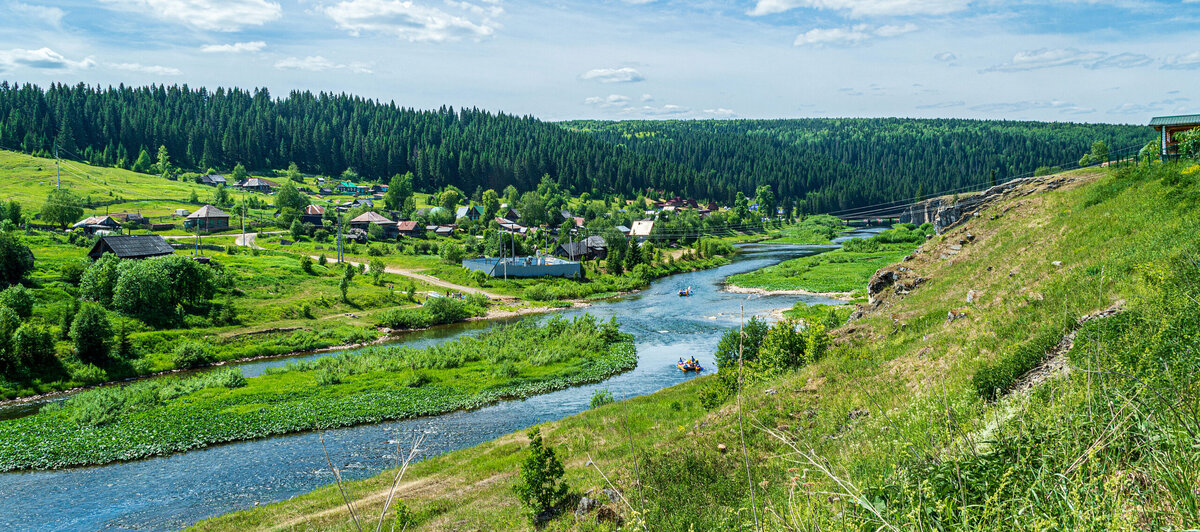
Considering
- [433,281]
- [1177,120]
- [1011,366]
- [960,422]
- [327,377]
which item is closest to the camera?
[960,422]

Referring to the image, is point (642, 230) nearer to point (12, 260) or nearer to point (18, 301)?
point (12, 260)

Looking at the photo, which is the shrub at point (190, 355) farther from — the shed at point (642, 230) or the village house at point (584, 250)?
the shed at point (642, 230)

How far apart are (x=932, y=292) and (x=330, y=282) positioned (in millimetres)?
48748

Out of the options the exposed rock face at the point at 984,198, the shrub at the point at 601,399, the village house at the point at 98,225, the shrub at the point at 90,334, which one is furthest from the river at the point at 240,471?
the village house at the point at 98,225

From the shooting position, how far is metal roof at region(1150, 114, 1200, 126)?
87.6ft

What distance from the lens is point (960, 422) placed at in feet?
21.4

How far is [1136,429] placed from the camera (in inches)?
179

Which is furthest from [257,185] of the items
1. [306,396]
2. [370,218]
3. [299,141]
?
[306,396]

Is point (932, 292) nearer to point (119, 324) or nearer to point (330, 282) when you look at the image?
point (119, 324)

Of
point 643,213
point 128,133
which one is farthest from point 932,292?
point 128,133

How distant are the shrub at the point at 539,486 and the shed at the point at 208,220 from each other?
8159cm

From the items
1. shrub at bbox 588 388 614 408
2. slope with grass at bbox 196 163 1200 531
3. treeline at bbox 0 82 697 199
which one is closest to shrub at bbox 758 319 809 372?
slope with grass at bbox 196 163 1200 531

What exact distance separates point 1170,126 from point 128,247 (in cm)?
6769

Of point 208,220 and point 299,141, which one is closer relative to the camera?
point 208,220
